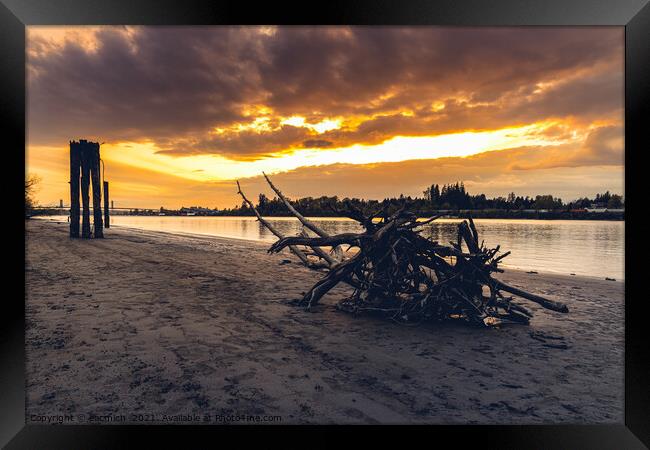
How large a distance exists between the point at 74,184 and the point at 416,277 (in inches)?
634

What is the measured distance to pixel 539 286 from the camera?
26.7 feet

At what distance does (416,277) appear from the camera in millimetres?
5156

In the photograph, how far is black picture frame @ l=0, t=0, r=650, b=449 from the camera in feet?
11.1

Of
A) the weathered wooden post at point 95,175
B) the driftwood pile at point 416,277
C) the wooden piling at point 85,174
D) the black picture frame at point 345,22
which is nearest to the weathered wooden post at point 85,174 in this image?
the wooden piling at point 85,174

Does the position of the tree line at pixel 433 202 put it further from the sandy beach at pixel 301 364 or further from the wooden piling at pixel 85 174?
the wooden piling at pixel 85 174

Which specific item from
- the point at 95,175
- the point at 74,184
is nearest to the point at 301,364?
the point at 95,175

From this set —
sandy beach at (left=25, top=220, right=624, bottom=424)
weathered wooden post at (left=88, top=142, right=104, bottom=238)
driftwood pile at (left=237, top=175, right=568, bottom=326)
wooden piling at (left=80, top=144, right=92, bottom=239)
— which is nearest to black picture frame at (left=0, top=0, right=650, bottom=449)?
sandy beach at (left=25, top=220, right=624, bottom=424)

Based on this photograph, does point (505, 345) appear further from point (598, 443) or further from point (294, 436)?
point (294, 436)

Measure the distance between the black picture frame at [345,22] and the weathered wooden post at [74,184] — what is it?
12985 mm

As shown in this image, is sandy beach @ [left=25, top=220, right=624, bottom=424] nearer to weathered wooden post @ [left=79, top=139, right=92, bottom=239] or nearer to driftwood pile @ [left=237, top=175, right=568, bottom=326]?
driftwood pile @ [left=237, top=175, right=568, bottom=326]

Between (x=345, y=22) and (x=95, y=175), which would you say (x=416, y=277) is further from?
(x=95, y=175)

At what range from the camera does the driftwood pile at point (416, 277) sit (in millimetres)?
4922

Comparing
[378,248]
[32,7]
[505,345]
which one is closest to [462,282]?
[505,345]

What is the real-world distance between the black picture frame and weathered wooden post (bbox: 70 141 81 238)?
1298cm
